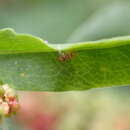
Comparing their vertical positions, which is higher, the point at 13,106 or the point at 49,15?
the point at 49,15

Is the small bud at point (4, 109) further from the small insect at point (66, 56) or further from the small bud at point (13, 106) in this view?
the small insect at point (66, 56)

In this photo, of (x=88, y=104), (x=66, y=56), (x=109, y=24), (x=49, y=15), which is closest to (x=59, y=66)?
(x=66, y=56)

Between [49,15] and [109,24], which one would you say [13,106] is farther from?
[49,15]

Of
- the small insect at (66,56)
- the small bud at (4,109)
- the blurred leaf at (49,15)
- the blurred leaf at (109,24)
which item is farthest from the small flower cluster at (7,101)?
the blurred leaf at (49,15)

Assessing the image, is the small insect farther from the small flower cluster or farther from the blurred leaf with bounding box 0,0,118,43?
the blurred leaf with bounding box 0,0,118,43

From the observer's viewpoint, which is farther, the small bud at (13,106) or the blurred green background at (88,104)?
the blurred green background at (88,104)
